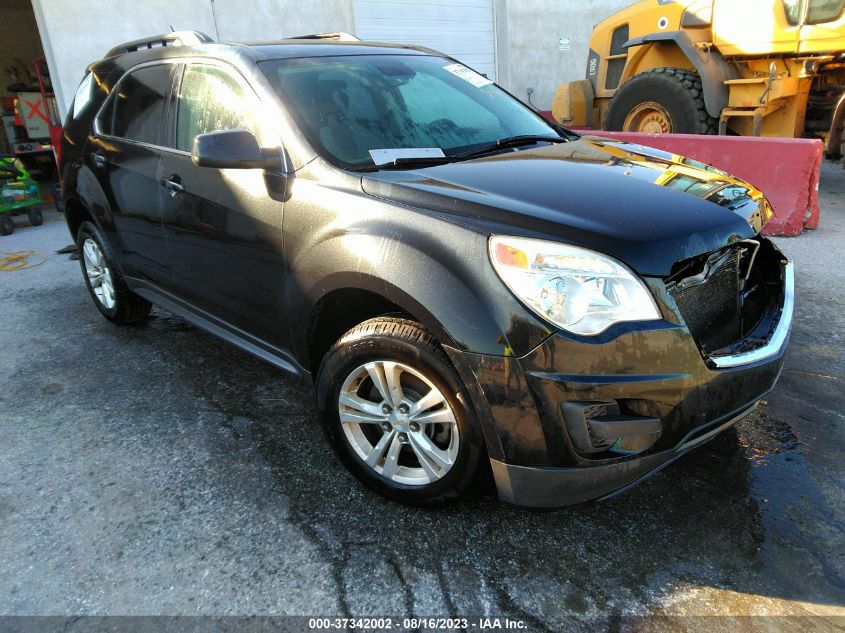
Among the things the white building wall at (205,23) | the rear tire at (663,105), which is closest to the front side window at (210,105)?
the rear tire at (663,105)

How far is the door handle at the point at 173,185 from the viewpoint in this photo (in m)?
3.21

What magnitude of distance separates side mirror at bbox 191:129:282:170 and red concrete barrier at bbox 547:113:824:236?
164 inches

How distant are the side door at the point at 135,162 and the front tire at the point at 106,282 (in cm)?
31

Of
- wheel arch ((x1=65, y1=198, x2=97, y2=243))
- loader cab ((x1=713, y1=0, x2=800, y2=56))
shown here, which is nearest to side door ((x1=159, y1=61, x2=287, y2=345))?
wheel arch ((x1=65, y1=198, x2=97, y2=243))

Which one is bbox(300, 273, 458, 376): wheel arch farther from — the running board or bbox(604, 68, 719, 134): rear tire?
bbox(604, 68, 719, 134): rear tire

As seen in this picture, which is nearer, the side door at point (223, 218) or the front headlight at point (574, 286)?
the front headlight at point (574, 286)

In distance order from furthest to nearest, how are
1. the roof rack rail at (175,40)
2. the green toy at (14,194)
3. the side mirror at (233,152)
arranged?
the green toy at (14,194) → the roof rack rail at (175,40) → the side mirror at (233,152)

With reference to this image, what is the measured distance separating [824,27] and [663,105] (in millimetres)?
1754

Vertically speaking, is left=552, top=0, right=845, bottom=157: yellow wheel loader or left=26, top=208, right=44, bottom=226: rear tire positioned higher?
left=552, top=0, right=845, bottom=157: yellow wheel loader

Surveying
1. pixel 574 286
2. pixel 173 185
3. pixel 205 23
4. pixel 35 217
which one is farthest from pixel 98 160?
pixel 205 23

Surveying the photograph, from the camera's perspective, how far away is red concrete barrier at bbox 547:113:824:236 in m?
5.93

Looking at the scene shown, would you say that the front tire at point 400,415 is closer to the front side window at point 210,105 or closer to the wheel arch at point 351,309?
the wheel arch at point 351,309

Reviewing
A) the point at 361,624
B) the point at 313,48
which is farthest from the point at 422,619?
the point at 313,48

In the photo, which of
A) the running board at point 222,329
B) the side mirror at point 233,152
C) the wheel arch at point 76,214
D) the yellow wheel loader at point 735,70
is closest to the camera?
the side mirror at point 233,152
